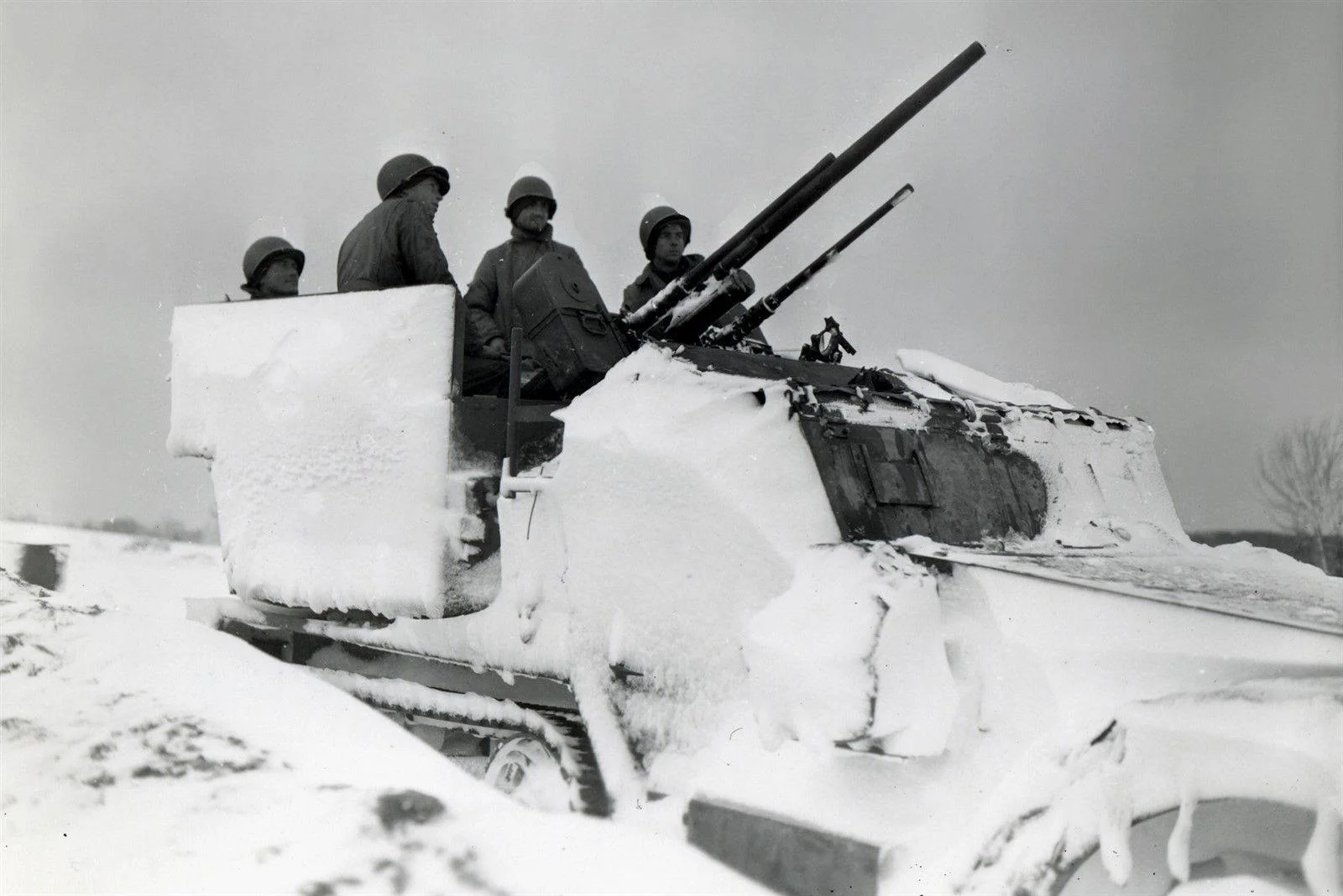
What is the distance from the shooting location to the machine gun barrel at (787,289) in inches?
200

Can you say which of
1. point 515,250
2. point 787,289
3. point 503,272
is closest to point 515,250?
point 515,250

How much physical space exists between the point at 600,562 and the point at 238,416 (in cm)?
185

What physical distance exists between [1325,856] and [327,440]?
3306 mm

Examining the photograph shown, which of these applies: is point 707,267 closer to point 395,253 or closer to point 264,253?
point 395,253

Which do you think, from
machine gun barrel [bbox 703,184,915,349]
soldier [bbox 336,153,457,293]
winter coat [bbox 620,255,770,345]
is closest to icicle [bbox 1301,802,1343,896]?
machine gun barrel [bbox 703,184,915,349]

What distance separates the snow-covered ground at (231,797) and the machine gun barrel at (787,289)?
2.15 m

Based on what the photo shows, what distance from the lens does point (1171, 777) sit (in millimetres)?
2385

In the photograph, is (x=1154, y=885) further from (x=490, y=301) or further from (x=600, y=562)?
(x=490, y=301)

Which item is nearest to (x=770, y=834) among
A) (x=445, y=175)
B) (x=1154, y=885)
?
(x=1154, y=885)

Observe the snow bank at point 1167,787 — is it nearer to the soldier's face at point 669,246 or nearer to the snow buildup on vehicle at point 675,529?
the snow buildup on vehicle at point 675,529

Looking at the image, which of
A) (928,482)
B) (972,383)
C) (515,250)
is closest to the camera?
(928,482)

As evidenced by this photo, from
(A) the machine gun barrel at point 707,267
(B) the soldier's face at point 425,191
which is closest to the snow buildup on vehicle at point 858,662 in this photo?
(A) the machine gun barrel at point 707,267

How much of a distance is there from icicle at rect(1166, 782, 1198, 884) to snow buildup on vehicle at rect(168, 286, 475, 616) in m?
2.41

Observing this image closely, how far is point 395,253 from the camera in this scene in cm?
495
